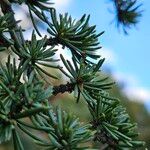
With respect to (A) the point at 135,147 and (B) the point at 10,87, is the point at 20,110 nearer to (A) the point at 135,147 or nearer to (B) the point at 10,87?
(B) the point at 10,87

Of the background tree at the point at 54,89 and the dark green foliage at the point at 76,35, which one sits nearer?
the background tree at the point at 54,89

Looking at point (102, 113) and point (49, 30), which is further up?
point (49, 30)

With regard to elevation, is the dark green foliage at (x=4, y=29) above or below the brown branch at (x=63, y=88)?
above

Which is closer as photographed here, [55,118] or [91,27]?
[55,118]

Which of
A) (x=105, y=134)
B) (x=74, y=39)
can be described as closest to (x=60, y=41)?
(x=74, y=39)

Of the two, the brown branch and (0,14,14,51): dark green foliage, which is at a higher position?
(0,14,14,51): dark green foliage

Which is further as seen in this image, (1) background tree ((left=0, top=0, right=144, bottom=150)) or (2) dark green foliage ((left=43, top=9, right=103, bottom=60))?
(2) dark green foliage ((left=43, top=9, right=103, bottom=60))
